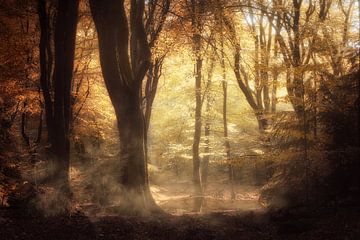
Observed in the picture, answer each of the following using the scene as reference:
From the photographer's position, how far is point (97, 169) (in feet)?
47.7

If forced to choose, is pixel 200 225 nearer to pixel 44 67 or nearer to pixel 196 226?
pixel 196 226

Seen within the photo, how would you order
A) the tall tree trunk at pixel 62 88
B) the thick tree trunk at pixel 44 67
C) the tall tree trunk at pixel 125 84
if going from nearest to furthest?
1. the tall tree trunk at pixel 62 88
2. the tall tree trunk at pixel 125 84
3. the thick tree trunk at pixel 44 67

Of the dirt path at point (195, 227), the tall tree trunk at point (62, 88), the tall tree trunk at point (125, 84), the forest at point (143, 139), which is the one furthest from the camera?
the tall tree trunk at point (125, 84)

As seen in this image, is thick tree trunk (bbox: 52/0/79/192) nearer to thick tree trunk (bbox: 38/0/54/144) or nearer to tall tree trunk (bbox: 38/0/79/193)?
tall tree trunk (bbox: 38/0/79/193)

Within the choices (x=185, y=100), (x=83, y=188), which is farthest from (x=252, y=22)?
(x=83, y=188)

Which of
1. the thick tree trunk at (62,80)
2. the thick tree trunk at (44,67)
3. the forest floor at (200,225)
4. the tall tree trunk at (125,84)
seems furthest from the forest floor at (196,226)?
the thick tree trunk at (44,67)

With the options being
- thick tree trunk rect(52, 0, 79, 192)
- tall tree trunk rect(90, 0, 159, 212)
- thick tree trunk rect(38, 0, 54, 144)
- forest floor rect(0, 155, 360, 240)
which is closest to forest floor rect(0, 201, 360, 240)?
forest floor rect(0, 155, 360, 240)

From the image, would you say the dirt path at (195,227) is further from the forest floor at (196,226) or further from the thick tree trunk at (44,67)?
the thick tree trunk at (44,67)

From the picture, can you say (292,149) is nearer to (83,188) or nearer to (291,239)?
(291,239)

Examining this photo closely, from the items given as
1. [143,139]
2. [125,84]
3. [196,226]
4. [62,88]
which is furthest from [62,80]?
[196,226]

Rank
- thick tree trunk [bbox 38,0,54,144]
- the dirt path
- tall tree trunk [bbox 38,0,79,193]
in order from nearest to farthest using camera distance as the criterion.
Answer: the dirt path < tall tree trunk [bbox 38,0,79,193] < thick tree trunk [bbox 38,0,54,144]

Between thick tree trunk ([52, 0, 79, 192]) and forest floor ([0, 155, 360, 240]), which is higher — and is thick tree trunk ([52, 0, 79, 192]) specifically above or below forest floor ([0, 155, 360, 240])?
above

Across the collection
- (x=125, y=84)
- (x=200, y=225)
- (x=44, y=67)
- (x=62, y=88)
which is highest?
(x=44, y=67)

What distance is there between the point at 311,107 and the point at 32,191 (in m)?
8.30
